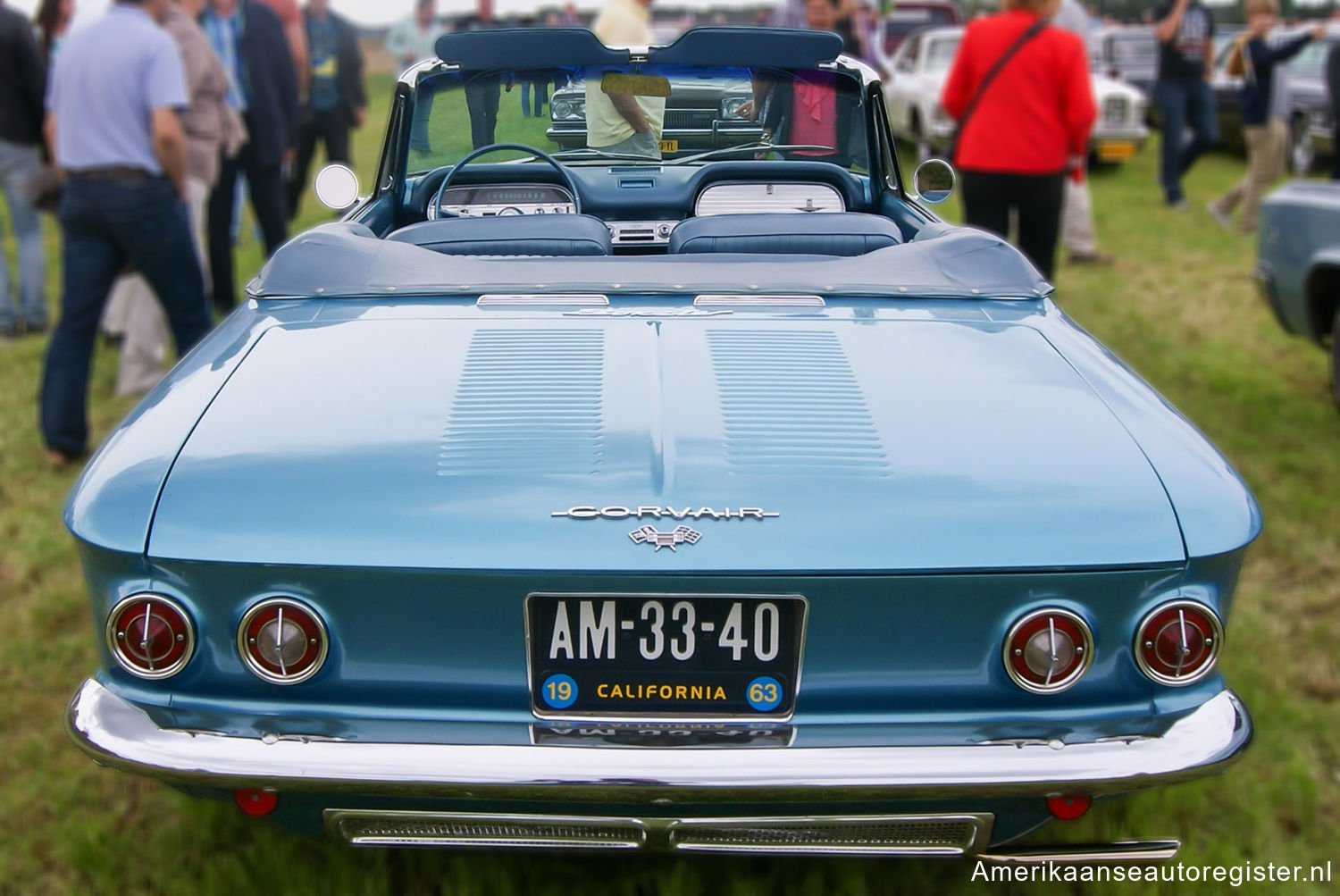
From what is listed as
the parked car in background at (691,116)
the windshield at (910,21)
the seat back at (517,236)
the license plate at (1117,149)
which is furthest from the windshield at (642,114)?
the windshield at (910,21)

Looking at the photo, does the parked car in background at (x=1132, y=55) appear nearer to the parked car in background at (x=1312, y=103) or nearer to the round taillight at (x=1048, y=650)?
the parked car in background at (x=1312, y=103)

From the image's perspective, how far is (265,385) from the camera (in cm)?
216

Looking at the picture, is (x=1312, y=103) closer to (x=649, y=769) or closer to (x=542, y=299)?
(x=542, y=299)

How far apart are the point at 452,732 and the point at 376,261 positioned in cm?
121

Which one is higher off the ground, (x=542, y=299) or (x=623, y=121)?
(x=623, y=121)

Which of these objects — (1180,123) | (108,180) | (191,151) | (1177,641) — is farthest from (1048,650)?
(1180,123)

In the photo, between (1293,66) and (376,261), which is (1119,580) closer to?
(376,261)

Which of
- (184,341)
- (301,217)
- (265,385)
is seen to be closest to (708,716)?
(265,385)

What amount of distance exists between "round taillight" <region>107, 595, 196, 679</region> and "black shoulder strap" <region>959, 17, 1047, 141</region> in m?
4.79

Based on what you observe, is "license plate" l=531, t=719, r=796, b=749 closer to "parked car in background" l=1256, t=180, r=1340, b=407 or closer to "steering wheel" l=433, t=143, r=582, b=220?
"steering wheel" l=433, t=143, r=582, b=220

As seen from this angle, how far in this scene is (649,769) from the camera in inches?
69.9

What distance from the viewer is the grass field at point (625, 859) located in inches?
95.0

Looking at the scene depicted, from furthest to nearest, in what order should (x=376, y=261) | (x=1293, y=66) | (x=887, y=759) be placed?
(x=1293, y=66)
(x=376, y=261)
(x=887, y=759)

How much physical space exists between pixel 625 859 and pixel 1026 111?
425cm
